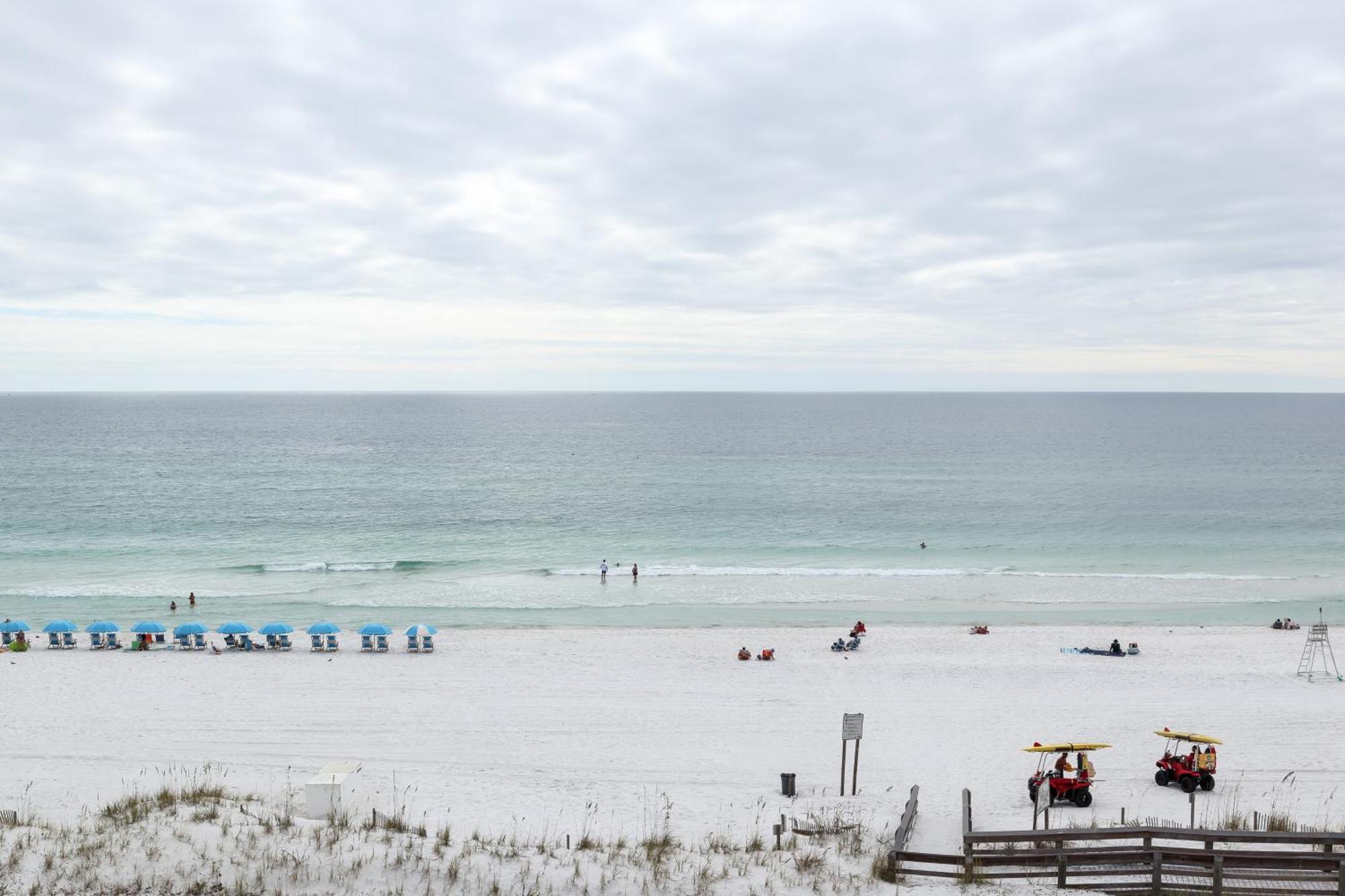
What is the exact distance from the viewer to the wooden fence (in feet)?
30.9

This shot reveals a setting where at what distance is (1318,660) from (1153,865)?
23.2m

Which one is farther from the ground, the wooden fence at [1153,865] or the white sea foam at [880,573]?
the wooden fence at [1153,865]

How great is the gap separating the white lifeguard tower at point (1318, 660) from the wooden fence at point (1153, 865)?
17.9m

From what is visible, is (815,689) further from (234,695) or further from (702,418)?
(702,418)

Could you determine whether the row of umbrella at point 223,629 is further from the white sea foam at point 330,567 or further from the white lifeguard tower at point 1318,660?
the white lifeguard tower at point 1318,660

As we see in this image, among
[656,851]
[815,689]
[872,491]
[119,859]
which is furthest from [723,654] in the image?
[872,491]

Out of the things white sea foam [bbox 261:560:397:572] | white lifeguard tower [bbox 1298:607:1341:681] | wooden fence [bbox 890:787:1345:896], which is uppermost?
wooden fence [bbox 890:787:1345:896]

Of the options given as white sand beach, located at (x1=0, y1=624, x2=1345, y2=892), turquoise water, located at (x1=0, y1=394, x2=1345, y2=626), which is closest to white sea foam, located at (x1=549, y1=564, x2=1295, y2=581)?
turquoise water, located at (x1=0, y1=394, x2=1345, y2=626)

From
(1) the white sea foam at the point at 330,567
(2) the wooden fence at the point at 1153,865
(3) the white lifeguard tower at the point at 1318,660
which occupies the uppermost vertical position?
(2) the wooden fence at the point at 1153,865

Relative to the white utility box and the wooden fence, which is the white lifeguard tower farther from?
the white utility box

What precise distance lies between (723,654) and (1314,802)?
52.1ft

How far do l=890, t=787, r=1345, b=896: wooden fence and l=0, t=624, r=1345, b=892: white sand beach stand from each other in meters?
3.22

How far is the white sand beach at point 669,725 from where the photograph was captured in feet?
50.2

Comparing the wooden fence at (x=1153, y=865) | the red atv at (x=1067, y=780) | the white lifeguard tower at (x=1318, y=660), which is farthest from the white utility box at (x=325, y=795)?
the white lifeguard tower at (x=1318, y=660)
